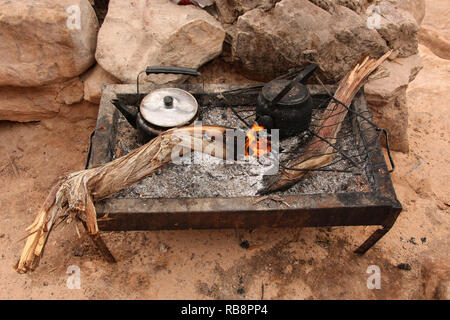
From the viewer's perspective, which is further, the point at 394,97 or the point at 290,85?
the point at 394,97

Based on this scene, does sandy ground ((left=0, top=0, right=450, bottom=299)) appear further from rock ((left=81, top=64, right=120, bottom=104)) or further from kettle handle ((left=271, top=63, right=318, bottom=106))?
kettle handle ((left=271, top=63, right=318, bottom=106))

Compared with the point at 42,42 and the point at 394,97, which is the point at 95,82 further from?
the point at 394,97

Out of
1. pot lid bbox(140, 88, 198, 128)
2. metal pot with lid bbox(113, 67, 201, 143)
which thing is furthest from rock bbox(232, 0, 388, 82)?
pot lid bbox(140, 88, 198, 128)

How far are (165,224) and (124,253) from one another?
87 cm

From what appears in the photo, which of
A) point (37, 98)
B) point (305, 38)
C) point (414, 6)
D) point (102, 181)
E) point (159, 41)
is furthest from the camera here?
point (414, 6)

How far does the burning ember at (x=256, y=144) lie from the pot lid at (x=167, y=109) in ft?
1.97

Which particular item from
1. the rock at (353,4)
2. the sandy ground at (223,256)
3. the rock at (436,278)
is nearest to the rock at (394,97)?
the sandy ground at (223,256)

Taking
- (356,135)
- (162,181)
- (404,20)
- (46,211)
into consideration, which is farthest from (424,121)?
(46,211)

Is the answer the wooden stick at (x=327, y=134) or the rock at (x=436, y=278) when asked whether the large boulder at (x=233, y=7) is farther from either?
the rock at (x=436, y=278)

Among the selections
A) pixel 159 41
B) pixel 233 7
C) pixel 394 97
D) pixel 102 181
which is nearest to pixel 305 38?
pixel 233 7

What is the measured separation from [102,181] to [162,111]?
865 mm

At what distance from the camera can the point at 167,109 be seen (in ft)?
12.2

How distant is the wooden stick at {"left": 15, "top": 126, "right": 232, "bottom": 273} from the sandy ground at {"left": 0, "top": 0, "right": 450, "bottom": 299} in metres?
0.38

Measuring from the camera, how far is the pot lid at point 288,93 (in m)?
3.72
